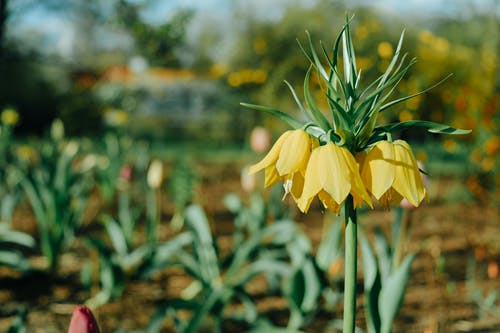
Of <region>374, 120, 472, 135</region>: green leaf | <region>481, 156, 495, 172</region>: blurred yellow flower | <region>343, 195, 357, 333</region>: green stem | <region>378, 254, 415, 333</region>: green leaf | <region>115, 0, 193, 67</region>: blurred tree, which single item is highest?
<region>115, 0, 193, 67</region>: blurred tree

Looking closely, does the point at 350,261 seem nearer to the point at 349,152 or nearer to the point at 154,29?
the point at 349,152

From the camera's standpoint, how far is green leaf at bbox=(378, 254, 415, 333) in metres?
1.47

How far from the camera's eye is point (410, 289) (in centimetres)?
291

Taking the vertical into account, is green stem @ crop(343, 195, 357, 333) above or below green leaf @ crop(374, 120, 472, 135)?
below

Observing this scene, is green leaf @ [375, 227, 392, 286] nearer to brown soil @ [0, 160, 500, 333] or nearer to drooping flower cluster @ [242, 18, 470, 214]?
brown soil @ [0, 160, 500, 333]

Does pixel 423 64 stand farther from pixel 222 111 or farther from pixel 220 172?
pixel 222 111

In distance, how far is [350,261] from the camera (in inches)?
41.7

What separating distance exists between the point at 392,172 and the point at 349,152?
8 centimetres

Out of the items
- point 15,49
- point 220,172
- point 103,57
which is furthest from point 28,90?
point 220,172

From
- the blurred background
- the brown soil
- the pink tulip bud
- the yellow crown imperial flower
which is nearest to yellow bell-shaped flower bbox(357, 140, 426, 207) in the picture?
the yellow crown imperial flower

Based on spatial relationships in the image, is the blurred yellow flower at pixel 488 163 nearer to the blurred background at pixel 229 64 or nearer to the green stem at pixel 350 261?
the blurred background at pixel 229 64

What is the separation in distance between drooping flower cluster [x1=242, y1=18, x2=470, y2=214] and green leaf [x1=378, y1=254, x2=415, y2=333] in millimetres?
496

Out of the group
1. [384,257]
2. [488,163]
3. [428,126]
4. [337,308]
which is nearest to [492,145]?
[488,163]

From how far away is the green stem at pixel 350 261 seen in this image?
41.3 inches
